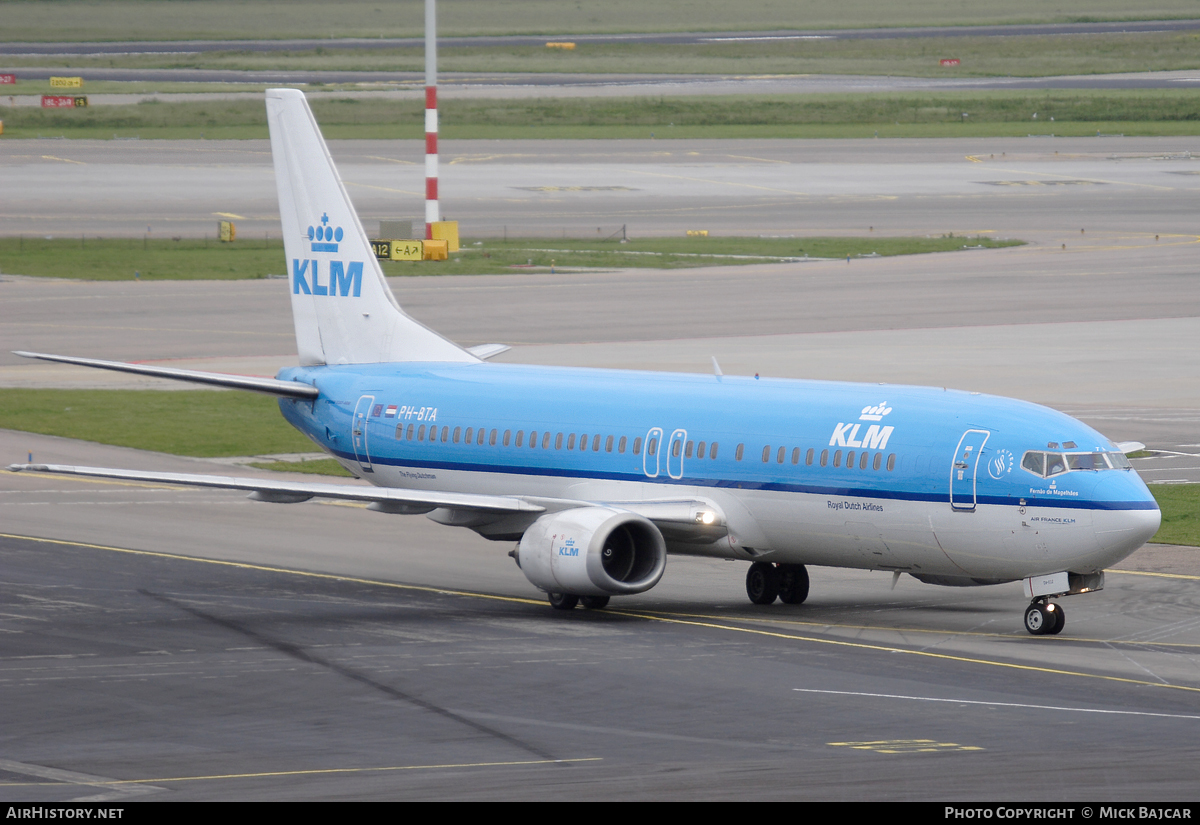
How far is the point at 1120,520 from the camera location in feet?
96.4

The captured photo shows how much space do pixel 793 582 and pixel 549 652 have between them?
21.5ft

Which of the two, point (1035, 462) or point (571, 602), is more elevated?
point (1035, 462)

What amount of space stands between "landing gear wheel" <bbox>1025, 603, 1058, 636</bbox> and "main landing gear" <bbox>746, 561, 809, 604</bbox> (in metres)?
4.71

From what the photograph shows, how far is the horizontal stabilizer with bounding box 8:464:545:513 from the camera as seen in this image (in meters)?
31.7

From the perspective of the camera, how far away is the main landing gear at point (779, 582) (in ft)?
113

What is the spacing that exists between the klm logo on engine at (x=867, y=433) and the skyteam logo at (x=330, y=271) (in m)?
13.1

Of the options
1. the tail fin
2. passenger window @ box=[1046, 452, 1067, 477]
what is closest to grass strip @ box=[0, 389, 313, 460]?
the tail fin

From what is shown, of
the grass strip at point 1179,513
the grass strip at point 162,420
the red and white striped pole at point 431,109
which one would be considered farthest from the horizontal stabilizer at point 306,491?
the red and white striped pole at point 431,109

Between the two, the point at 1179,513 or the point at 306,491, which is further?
the point at 1179,513

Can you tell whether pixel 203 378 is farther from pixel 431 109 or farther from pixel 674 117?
pixel 674 117

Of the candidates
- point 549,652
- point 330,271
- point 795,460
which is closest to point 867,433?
point 795,460

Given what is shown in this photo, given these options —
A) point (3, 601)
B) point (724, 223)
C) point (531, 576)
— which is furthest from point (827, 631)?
point (724, 223)

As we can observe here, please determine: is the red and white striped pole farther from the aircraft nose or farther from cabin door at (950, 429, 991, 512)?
the aircraft nose

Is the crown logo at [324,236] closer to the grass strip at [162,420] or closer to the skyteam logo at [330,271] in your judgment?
the skyteam logo at [330,271]
